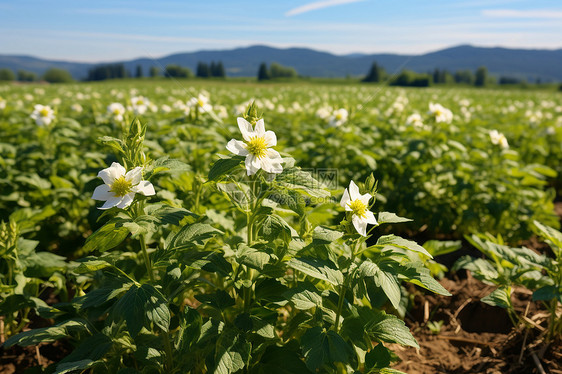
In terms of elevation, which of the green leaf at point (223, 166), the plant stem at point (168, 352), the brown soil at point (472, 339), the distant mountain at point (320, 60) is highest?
the distant mountain at point (320, 60)

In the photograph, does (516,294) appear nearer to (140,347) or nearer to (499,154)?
(499,154)

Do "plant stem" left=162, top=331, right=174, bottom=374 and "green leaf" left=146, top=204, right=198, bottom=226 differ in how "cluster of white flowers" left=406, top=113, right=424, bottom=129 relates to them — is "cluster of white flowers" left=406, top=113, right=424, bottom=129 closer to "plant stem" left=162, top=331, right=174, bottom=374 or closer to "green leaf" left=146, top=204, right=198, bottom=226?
"green leaf" left=146, top=204, right=198, bottom=226

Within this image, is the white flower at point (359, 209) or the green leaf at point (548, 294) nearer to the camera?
the white flower at point (359, 209)

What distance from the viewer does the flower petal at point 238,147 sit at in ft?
6.04

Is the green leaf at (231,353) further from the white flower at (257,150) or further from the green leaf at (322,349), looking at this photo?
the white flower at (257,150)

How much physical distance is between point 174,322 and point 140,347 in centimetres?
30

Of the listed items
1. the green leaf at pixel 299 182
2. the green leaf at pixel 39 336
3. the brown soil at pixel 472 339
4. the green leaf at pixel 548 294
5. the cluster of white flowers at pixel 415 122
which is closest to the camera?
the green leaf at pixel 299 182

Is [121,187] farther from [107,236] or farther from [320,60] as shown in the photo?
[320,60]

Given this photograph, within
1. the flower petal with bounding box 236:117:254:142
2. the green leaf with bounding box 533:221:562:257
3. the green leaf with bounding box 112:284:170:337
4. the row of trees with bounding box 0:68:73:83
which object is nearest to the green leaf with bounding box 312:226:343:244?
the flower petal with bounding box 236:117:254:142

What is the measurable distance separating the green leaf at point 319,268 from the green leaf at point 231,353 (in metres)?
0.44

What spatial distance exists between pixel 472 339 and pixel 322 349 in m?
2.02

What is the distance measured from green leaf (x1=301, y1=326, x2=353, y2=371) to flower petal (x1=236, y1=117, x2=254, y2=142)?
956 millimetres

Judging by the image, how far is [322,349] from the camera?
1.69 metres

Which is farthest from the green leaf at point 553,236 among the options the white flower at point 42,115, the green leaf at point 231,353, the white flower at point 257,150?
the white flower at point 42,115
